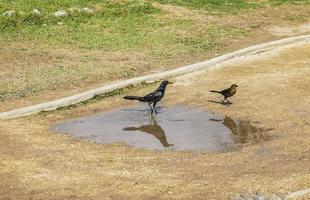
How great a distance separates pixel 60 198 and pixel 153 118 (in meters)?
6.28

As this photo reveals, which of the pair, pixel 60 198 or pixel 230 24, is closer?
pixel 60 198

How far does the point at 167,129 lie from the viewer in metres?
17.8

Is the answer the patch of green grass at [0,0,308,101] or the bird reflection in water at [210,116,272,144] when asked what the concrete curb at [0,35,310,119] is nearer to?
the patch of green grass at [0,0,308,101]

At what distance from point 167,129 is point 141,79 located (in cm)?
448

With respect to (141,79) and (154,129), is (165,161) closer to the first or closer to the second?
(154,129)

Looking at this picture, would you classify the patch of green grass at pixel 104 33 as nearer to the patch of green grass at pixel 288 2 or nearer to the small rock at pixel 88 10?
the small rock at pixel 88 10

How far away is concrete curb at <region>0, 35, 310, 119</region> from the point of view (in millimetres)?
18906

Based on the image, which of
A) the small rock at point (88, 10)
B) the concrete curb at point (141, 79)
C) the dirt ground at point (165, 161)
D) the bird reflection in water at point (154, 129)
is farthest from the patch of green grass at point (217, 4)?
the bird reflection in water at point (154, 129)

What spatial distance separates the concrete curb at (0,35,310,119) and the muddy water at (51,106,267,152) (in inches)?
43.8

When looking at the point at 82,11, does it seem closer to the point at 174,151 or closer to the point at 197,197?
the point at 174,151

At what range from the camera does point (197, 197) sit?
12531 mm

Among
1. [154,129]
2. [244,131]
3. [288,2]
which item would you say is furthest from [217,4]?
[244,131]

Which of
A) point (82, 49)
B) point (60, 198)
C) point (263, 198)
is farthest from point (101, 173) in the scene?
point (82, 49)

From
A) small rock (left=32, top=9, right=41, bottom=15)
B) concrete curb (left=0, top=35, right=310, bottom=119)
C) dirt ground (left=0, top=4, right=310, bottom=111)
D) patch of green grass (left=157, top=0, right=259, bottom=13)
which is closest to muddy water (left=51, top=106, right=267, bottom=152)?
concrete curb (left=0, top=35, right=310, bottom=119)
